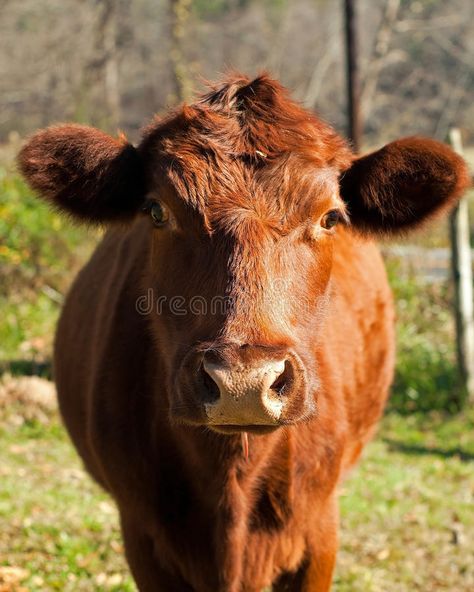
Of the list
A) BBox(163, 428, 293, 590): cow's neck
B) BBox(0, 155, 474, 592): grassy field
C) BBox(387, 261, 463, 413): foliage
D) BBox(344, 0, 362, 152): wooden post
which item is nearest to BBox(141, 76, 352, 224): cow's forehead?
BBox(0, 155, 474, 592): grassy field

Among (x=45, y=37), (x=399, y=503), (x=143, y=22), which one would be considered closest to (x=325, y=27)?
(x=143, y=22)

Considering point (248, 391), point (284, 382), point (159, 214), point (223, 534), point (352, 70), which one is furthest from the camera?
point (352, 70)

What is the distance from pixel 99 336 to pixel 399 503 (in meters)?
3.29

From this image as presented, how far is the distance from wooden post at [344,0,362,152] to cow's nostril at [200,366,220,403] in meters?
8.31

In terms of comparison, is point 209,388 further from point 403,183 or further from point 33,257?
point 33,257

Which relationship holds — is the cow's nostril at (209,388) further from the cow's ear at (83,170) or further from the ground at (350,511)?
the ground at (350,511)

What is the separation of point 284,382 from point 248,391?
163 millimetres

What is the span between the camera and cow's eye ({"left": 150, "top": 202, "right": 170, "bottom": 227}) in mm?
3139

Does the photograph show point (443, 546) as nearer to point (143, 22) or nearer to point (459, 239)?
point (459, 239)

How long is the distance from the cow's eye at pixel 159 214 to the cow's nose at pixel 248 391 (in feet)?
2.75

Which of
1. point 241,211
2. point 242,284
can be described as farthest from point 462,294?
point 242,284

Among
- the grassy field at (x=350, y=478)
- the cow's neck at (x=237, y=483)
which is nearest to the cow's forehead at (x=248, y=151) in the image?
the grassy field at (x=350, y=478)

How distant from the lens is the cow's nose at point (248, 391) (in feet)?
7.82

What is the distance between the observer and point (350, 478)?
273 inches
